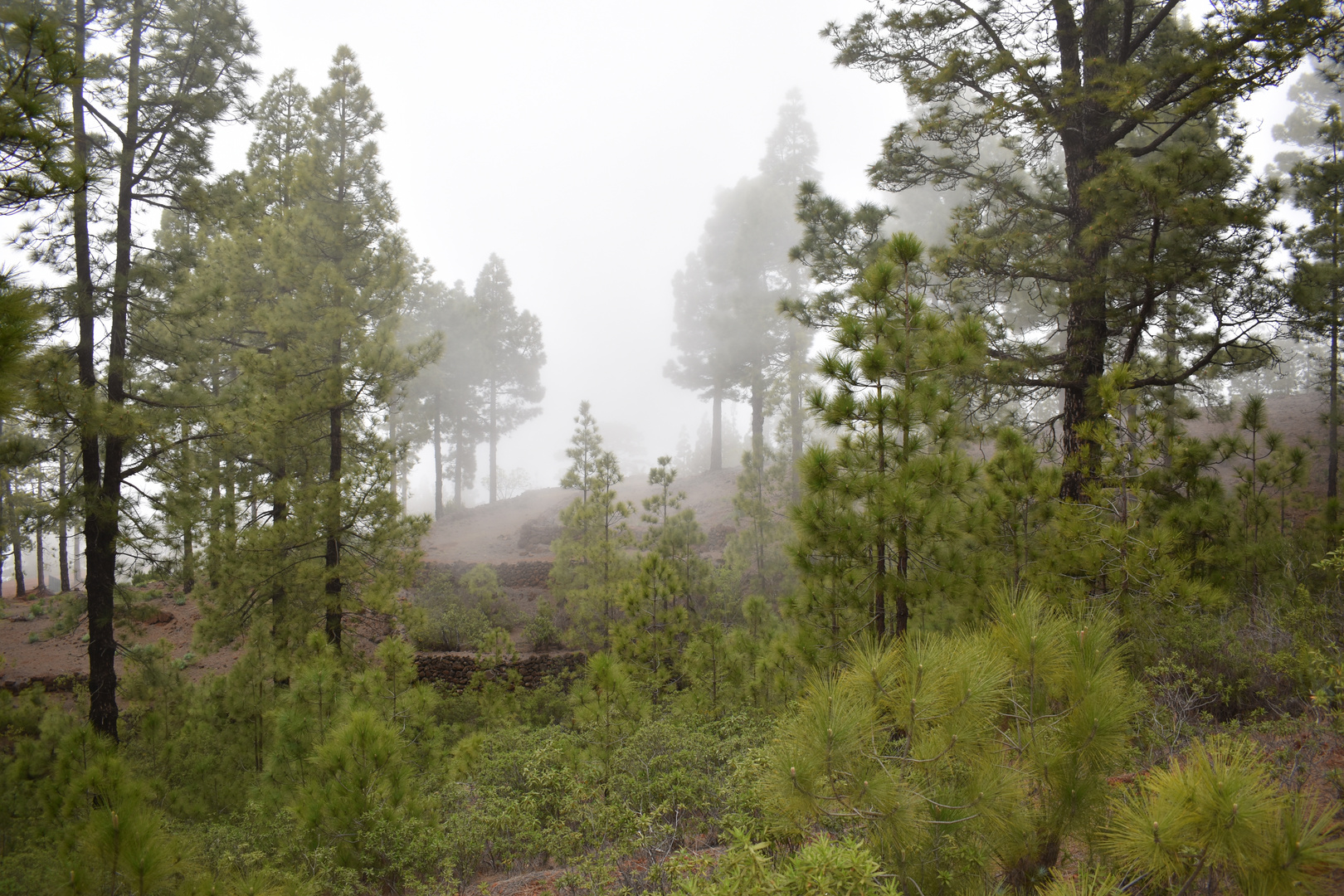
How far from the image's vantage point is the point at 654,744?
5633 millimetres

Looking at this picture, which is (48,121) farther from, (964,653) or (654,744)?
(654,744)

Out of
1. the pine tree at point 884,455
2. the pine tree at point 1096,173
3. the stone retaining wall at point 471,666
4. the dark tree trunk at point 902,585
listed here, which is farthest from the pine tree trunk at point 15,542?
the pine tree at point 1096,173

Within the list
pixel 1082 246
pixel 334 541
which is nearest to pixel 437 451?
pixel 334 541

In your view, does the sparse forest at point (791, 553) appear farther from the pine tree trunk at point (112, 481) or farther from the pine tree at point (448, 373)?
the pine tree at point (448, 373)

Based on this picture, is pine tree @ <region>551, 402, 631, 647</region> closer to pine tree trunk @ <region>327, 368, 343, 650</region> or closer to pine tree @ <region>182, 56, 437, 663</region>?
pine tree @ <region>182, 56, 437, 663</region>

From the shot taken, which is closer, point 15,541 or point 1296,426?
point 15,541

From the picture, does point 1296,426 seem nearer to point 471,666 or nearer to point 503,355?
point 471,666

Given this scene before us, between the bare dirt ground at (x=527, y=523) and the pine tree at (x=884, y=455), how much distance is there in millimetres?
12750

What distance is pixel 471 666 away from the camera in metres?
11.4

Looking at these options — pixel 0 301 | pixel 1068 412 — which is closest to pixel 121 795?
pixel 0 301

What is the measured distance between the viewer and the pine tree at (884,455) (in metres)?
4.81

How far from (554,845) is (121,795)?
3208 mm

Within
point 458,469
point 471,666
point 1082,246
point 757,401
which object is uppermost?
point 1082,246

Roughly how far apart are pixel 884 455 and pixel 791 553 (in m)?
1.24
